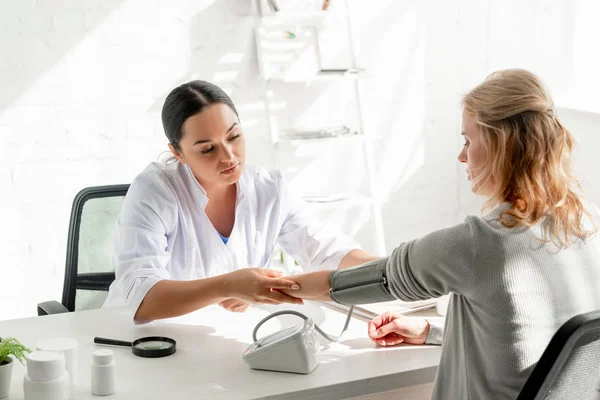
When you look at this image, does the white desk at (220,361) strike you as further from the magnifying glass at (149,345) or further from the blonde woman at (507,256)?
the blonde woman at (507,256)

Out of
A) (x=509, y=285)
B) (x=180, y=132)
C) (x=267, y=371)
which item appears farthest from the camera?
(x=180, y=132)

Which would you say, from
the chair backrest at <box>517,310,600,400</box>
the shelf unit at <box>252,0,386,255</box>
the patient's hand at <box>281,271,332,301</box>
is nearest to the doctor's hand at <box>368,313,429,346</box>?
the patient's hand at <box>281,271,332,301</box>

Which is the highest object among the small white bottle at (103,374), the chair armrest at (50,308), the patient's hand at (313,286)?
the patient's hand at (313,286)

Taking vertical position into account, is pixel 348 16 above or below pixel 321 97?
above

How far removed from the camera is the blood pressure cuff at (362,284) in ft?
4.83

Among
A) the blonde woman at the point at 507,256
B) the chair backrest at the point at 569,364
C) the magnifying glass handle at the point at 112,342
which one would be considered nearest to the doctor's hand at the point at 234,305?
the magnifying glass handle at the point at 112,342

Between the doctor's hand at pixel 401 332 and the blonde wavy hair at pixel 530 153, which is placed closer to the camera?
the blonde wavy hair at pixel 530 153

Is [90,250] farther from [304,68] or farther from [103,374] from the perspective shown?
[304,68]

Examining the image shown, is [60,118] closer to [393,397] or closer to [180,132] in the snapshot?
[180,132]

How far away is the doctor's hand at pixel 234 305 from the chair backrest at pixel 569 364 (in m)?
0.91

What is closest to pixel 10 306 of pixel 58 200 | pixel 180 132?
pixel 58 200

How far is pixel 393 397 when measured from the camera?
5.12ft

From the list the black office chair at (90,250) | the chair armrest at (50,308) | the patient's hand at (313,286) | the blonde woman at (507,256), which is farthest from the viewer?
the black office chair at (90,250)

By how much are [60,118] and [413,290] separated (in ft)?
7.84
